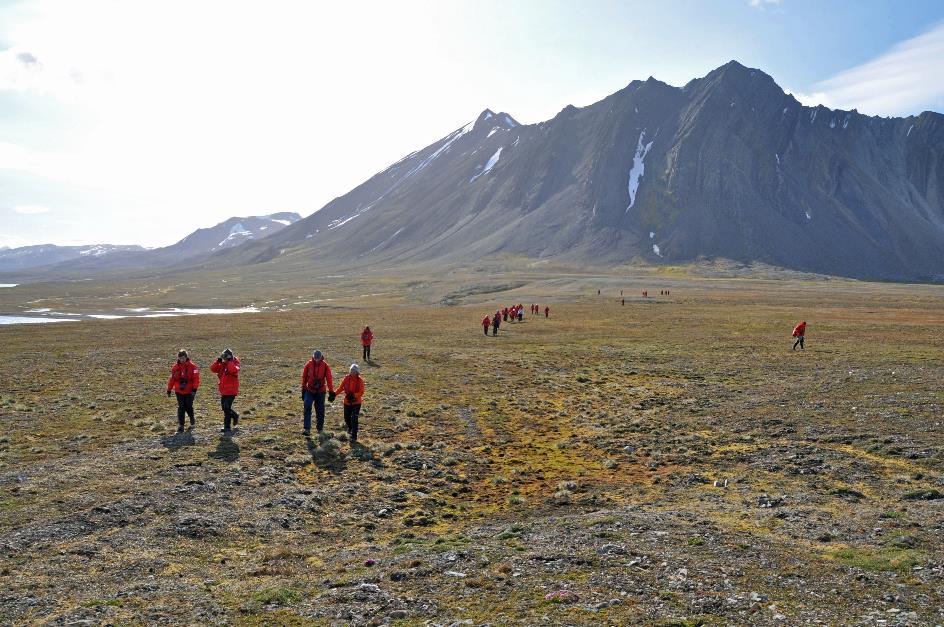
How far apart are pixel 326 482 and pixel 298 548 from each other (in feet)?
12.9

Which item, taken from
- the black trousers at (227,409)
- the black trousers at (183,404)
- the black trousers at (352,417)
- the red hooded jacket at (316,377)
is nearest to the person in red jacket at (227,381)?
the black trousers at (227,409)

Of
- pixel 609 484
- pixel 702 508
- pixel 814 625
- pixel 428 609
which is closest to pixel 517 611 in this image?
pixel 428 609

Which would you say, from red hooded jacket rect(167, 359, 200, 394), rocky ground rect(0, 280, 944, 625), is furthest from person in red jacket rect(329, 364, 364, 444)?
red hooded jacket rect(167, 359, 200, 394)

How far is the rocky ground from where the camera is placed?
368 inches

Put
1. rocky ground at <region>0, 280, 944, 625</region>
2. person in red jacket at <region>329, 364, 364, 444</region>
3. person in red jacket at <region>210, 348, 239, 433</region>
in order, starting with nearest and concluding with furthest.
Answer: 1. rocky ground at <region>0, 280, 944, 625</region>
2. person in red jacket at <region>329, 364, 364, 444</region>
3. person in red jacket at <region>210, 348, 239, 433</region>

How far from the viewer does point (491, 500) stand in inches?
598

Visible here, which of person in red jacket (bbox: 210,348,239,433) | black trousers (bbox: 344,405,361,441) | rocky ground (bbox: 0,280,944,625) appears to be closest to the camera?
rocky ground (bbox: 0,280,944,625)

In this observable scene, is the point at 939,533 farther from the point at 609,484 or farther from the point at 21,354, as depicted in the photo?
the point at 21,354

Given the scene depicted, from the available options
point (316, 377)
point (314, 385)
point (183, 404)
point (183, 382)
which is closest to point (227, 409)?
point (183, 404)

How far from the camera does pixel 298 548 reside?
1191 centimetres

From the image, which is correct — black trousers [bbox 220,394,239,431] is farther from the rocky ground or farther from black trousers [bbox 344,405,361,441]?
black trousers [bbox 344,405,361,441]

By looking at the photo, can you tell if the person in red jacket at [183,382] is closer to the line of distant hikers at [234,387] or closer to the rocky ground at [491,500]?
the line of distant hikers at [234,387]

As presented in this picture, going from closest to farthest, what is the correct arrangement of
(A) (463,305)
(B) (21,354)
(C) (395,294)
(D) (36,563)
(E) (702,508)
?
(D) (36,563), (E) (702,508), (B) (21,354), (A) (463,305), (C) (395,294)

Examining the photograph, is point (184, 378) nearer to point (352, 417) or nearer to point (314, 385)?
point (314, 385)
